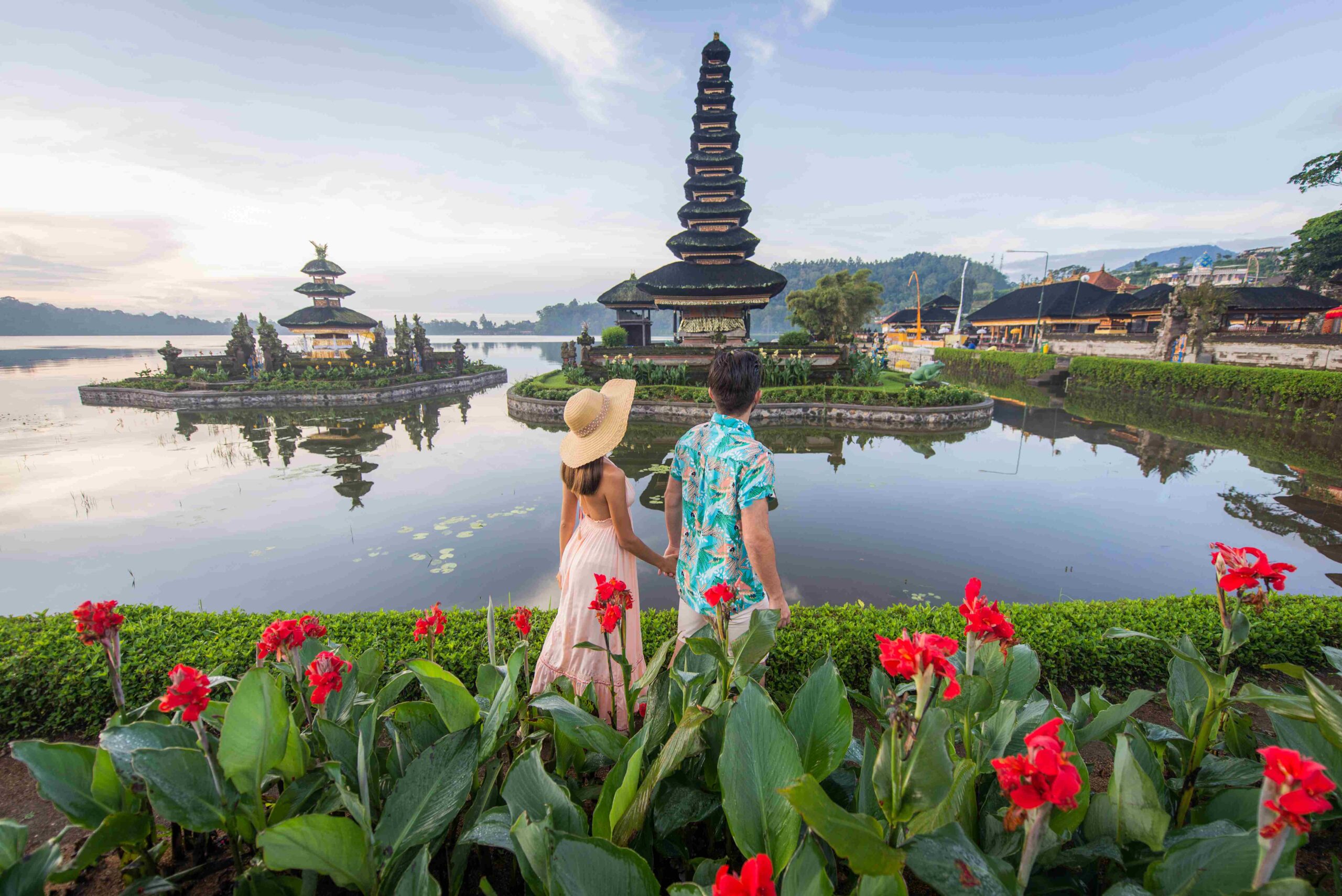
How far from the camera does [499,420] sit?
51.7 ft

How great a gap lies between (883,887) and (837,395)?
15.6 meters

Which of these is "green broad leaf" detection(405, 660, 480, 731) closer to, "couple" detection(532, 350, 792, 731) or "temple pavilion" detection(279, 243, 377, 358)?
"couple" detection(532, 350, 792, 731)

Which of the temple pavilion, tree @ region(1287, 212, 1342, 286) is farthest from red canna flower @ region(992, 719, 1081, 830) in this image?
tree @ region(1287, 212, 1342, 286)

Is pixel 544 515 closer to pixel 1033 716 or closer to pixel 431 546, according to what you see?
pixel 431 546

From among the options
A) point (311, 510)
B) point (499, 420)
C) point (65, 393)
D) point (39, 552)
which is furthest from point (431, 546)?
point (65, 393)

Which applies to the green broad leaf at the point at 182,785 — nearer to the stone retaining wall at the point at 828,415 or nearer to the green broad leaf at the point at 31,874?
the green broad leaf at the point at 31,874

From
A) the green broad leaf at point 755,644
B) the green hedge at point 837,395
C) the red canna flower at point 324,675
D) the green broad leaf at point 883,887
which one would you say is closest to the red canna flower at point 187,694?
the red canna flower at point 324,675

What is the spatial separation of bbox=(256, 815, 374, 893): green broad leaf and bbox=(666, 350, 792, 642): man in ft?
4.03

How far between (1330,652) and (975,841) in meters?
1.26

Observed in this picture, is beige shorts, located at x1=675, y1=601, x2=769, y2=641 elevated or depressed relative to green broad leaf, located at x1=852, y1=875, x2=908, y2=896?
depressed

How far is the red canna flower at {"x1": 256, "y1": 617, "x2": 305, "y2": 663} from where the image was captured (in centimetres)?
141

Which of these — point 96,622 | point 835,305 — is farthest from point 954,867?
point 835,305

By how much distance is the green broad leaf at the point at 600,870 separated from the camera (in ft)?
3.03

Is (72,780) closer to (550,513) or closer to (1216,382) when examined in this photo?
(550,513)
